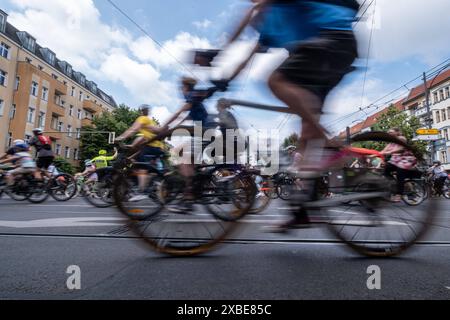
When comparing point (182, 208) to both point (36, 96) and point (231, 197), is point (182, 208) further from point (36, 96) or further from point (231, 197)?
point (36, 96)

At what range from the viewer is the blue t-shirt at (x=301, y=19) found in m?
1.75

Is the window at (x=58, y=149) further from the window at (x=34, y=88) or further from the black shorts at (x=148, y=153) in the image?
the black shorts at (x=148, y=153)

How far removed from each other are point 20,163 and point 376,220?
879cm

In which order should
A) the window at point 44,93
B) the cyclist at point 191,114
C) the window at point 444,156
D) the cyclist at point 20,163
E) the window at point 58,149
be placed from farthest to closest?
1. the window at point 444,156
2. the window at point 58,149
3. the window at point 44,93
4. the cyclist at point 20,163
5. the cyclist at point 191,114

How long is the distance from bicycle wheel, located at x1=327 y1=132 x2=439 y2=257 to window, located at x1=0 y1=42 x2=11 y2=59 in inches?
1478

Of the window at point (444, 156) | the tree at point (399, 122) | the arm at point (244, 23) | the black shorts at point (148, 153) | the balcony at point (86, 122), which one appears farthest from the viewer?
the balcony at point (86, 122)

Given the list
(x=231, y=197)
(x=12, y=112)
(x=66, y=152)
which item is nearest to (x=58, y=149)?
(x=66, y=152)

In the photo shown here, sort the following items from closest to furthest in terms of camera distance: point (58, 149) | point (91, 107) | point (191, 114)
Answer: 1. point (191, 114)
2. point (58, 149)
3. point (91, 107)

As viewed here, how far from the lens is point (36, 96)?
3334 cm

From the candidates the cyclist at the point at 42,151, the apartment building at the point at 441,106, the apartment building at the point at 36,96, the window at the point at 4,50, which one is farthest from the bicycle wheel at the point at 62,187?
the apartment building at the point at 441,106

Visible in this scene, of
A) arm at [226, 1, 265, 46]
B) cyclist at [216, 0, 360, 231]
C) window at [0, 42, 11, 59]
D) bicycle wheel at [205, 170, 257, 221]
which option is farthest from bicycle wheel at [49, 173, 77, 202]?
window at [0, 42, 11, 59]

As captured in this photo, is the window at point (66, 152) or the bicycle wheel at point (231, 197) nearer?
the bicycle wheel at point (231, 197)

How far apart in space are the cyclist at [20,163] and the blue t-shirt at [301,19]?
8267mm

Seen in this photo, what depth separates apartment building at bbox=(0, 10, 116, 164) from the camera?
30266 mm
